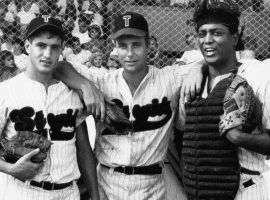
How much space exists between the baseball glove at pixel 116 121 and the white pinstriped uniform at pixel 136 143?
0.23 ft

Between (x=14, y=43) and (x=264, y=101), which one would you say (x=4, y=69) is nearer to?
(x=14, y=43)

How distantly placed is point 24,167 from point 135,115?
2.45 ft

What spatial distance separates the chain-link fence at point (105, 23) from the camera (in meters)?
5.96

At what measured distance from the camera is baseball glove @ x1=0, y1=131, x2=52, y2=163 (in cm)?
255

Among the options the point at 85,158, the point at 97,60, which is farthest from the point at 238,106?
the point at 97,60

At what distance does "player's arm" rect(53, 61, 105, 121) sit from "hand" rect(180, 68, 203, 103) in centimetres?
49

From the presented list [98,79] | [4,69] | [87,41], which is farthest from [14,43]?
[98,79]

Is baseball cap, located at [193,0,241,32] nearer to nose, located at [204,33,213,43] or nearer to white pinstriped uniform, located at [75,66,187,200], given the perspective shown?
nose, located at [204,33,213,43]

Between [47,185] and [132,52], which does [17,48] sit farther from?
[47,185]

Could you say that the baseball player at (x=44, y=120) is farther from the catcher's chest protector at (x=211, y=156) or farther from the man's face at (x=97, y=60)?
the man's face at (x=97, y=60)

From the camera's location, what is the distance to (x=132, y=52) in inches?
113

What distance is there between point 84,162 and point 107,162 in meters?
0.14

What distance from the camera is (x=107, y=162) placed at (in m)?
2.88

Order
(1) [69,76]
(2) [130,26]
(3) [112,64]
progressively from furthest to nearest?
1. (3) [112,64]
2. (2) [130,26]
3. (1) [69,76]
